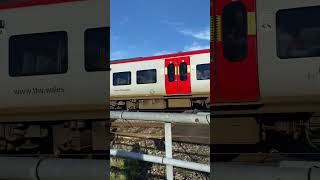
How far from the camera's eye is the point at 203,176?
282 cm

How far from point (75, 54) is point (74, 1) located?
0.53 m

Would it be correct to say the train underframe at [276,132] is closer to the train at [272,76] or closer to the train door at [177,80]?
the train at [272,76]

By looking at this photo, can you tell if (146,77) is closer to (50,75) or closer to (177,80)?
(177,80)

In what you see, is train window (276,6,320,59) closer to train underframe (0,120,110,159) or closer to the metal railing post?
the metal railing post

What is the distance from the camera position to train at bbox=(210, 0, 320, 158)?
4.52 m

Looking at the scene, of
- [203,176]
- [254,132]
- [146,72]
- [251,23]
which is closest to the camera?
[203,176]

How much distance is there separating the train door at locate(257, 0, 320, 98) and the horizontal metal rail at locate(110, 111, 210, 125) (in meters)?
1.18

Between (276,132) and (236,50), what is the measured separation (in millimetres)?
920

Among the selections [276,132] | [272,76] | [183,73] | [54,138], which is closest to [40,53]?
[54,138]

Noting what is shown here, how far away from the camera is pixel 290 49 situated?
15.3ft

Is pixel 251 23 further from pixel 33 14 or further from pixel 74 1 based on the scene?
pixel 33 14

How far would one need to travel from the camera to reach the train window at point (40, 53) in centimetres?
495

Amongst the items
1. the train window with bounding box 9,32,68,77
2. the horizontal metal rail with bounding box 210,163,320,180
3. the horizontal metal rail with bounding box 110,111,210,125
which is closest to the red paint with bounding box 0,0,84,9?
the train window with bounding box 9,32,68,77

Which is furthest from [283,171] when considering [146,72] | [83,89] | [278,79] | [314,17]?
[146,72]
